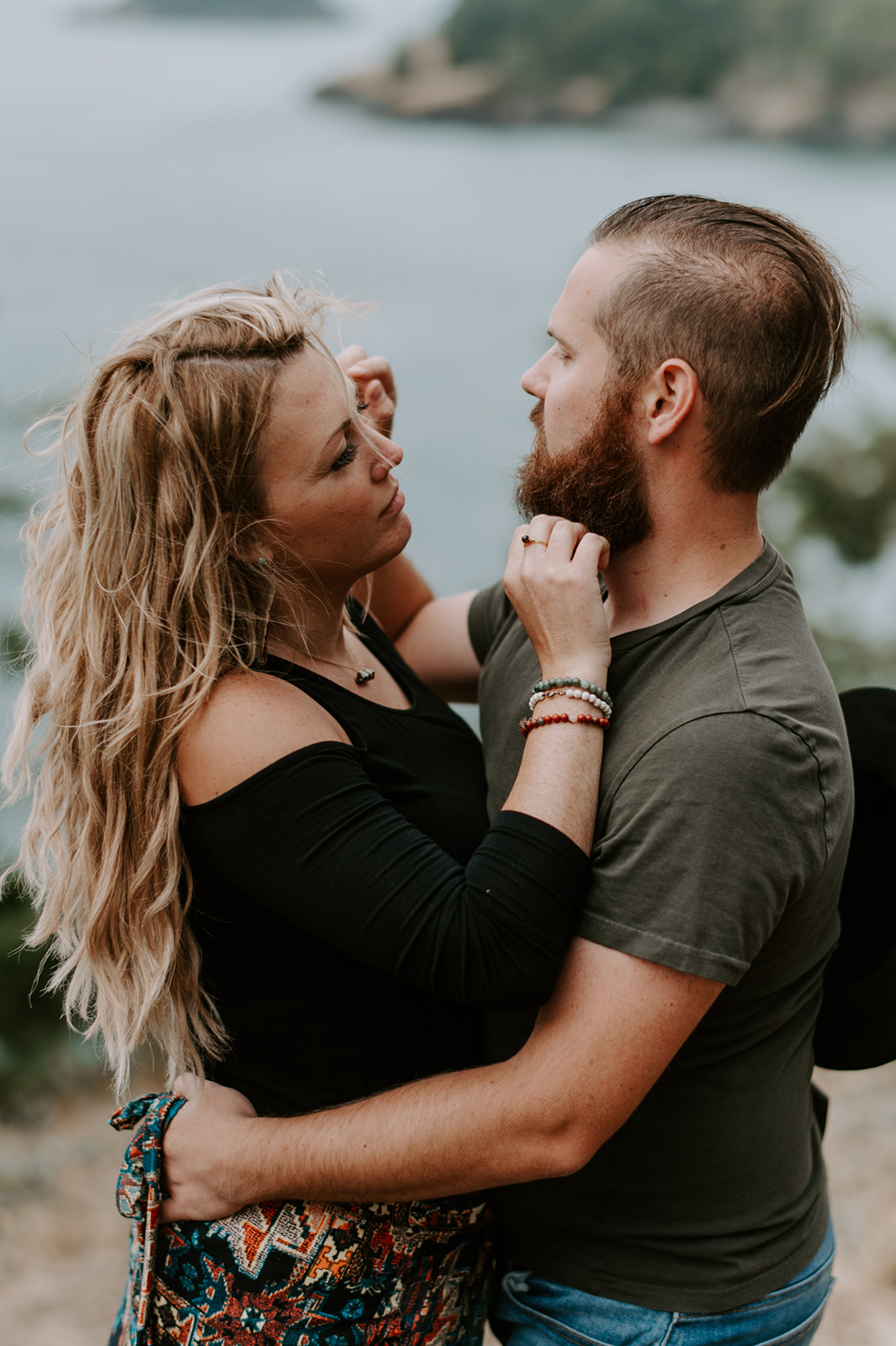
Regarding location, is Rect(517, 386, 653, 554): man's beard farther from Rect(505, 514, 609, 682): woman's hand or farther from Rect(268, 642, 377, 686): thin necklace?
Rect(268, 642, 377, 686): thin necklace

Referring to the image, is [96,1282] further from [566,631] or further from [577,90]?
[577,90]

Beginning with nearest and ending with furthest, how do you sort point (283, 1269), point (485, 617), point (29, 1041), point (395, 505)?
point (283, 1269), point (395, 505), point (485, 617), point (29, 1041)

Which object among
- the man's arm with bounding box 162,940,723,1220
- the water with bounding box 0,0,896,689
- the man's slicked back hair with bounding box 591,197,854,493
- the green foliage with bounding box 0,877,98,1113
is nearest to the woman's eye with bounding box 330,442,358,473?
the man's slicked back hair with bounding box 591,197,854,493

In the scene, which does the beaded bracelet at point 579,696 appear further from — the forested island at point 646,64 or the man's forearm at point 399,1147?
the forested island at point 646,64

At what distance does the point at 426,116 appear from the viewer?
353 cm

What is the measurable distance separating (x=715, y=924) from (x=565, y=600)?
1.39 feet

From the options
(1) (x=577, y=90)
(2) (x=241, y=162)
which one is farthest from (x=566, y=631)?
(1) (x=577, y=90)

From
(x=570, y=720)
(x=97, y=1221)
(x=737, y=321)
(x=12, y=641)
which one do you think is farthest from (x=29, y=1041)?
(x=737, y=321)

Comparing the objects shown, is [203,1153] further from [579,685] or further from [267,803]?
[579,685]

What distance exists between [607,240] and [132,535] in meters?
0.75

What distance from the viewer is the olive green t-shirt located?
3.67 feet

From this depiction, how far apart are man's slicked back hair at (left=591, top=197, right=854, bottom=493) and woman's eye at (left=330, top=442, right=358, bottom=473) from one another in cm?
36

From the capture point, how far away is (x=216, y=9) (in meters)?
3.42

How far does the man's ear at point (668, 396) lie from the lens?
4.25 feet
